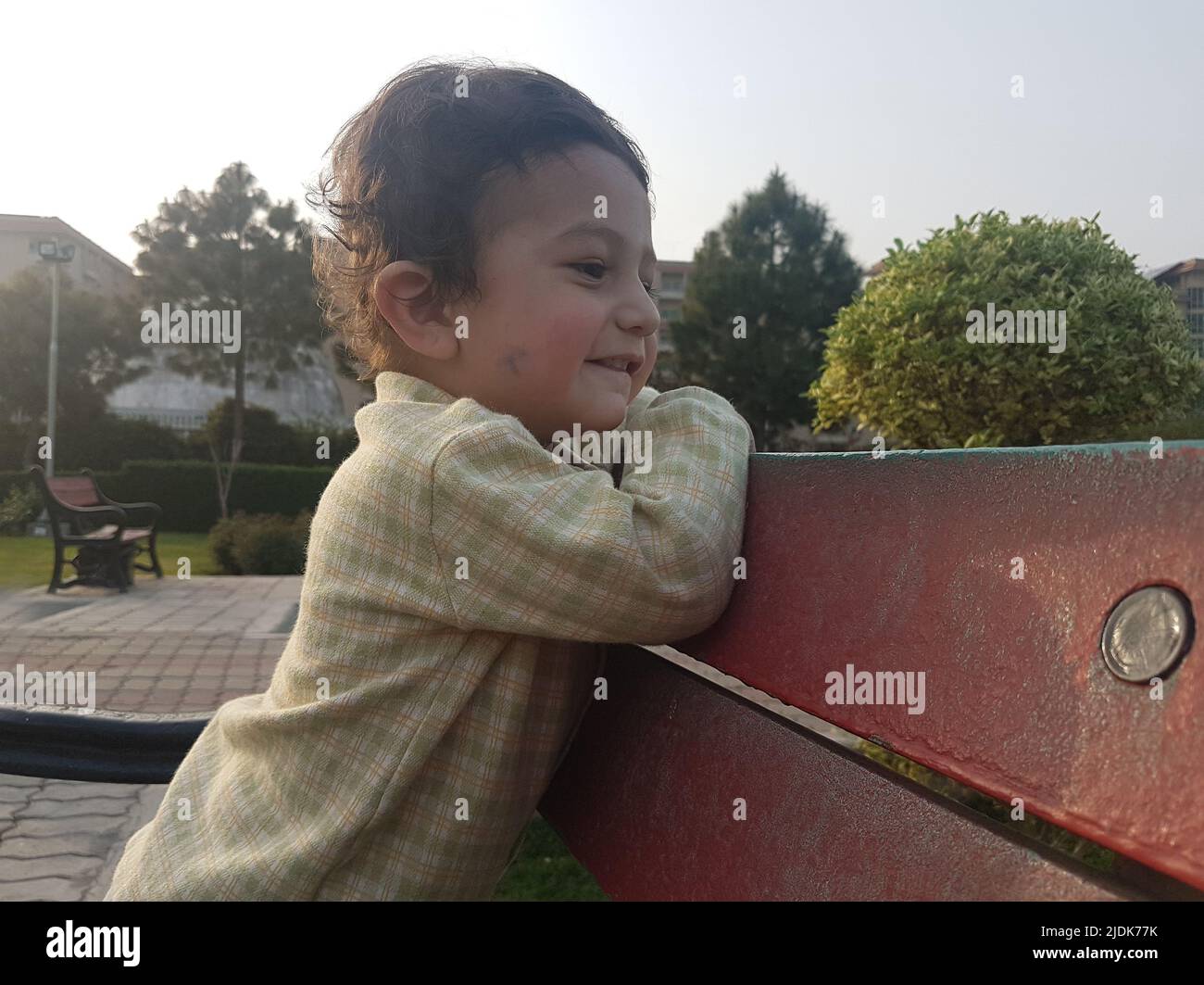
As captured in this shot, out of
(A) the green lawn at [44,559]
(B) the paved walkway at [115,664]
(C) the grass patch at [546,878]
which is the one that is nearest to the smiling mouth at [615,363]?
(C) the grass patch at [546,878]

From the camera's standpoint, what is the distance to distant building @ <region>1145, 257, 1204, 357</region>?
18.4ft

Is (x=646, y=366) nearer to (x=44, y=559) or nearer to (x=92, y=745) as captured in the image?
(x=92, y=745)

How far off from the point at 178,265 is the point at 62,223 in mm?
23878

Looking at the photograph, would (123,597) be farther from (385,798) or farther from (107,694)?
(385,798)

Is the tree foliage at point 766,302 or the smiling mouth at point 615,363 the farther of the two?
the tree foliage at point 766,302

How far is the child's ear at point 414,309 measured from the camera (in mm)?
1286

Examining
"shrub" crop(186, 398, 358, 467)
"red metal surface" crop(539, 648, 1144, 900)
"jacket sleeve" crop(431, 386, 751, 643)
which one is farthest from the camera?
"shrub" crop(186, 398, 358, 467)

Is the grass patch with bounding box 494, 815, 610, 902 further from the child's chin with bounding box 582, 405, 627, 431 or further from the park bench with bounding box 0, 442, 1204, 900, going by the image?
the park bench with bounding box 0, 442, 1204, 900

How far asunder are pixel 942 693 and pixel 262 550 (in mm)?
16891

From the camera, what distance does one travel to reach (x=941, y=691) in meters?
0.62

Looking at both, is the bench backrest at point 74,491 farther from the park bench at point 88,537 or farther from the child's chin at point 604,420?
the child's chin at point 604,420

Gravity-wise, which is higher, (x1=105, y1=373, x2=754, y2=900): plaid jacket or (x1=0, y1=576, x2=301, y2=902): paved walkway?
(x1=105, y1=373, x2=754, y2=900): plaid jacket

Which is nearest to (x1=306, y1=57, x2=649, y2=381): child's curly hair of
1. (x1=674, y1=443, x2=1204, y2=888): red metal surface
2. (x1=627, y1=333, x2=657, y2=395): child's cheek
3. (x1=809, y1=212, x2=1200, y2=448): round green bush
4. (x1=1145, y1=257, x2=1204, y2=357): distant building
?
(x1=627, y1=333, x2=657, y2=395): child's cheek

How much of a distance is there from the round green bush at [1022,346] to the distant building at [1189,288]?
1.03ft
